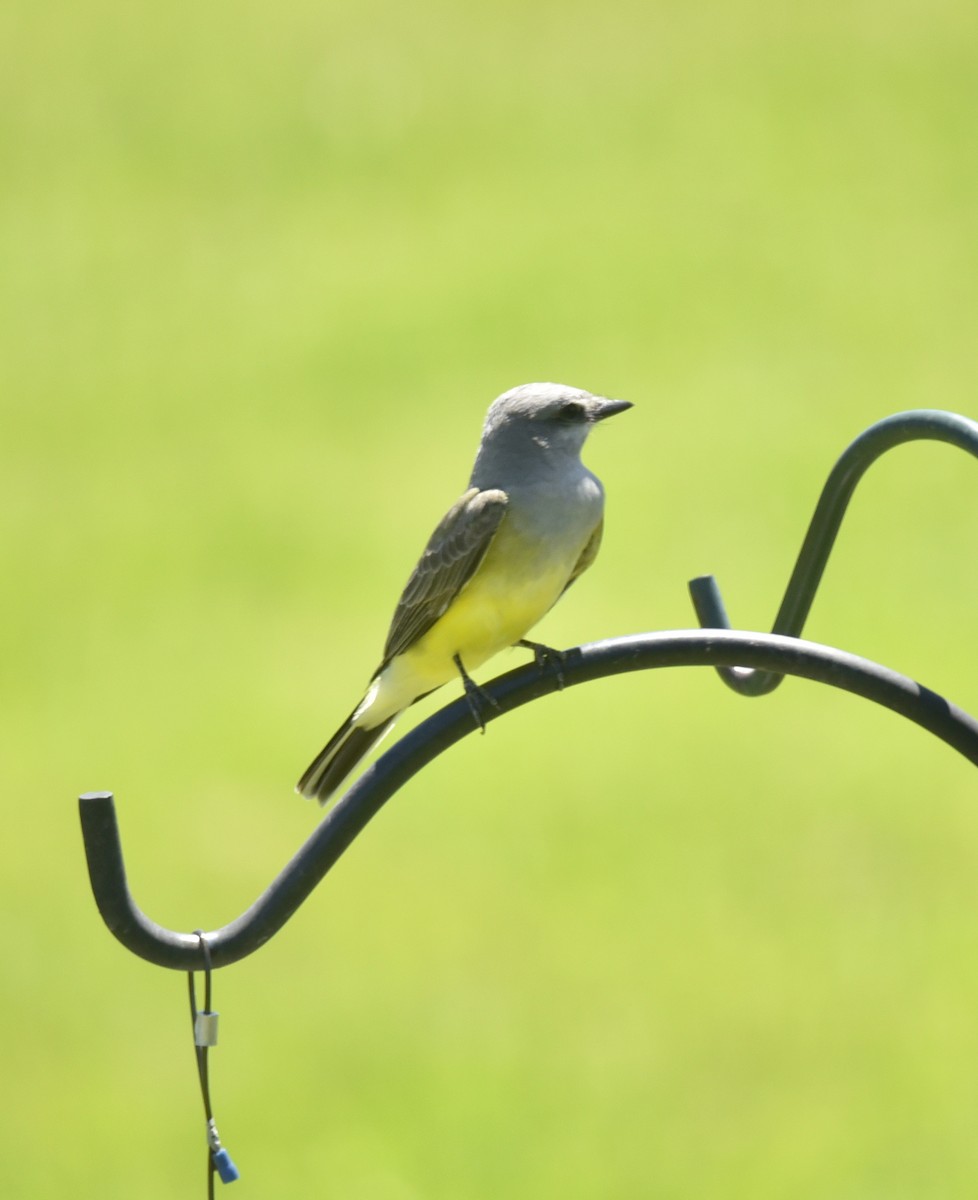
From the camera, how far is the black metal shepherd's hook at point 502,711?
3.24m

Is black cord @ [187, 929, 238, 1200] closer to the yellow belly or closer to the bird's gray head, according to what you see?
the yellow belly

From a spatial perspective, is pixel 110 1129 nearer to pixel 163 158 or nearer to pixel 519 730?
pixel 519 730

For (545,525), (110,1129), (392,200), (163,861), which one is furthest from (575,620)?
(545,525)

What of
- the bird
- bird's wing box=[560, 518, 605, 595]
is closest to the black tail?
the bird

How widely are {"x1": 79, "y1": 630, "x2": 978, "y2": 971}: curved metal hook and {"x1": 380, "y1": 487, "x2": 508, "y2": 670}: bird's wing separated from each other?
3.88ft

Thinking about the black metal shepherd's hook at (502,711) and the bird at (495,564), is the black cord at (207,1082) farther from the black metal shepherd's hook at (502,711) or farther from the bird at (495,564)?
the bird at (495,564)

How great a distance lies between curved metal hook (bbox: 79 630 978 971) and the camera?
3238 mm

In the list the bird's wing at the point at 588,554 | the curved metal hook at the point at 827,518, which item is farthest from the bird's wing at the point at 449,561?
the curved metal hook at the point at 827,518

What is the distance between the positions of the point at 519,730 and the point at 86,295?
6.52 m

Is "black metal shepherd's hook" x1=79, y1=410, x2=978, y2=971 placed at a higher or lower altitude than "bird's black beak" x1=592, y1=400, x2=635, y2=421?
lower

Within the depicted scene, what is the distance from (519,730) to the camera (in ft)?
36.7

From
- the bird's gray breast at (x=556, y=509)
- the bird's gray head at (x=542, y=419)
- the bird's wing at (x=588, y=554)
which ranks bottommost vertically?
the bird's wing at (x=588, y=554)

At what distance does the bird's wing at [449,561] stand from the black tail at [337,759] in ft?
0.66

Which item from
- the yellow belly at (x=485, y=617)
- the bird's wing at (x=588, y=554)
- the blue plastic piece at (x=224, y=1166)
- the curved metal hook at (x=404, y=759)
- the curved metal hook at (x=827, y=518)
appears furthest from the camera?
the bird's wing at (x=588, y=554)
